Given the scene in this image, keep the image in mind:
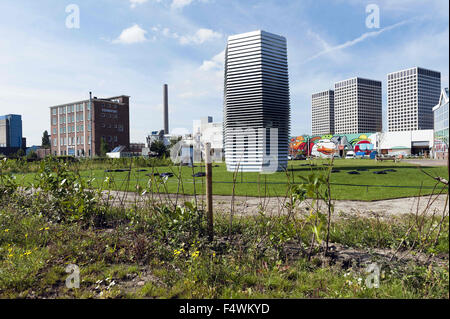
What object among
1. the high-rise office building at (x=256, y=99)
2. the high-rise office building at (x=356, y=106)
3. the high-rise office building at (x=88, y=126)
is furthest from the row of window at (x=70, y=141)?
the high-rise office building at (x=356, y=106)

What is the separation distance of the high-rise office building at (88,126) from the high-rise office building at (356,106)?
55893 mm

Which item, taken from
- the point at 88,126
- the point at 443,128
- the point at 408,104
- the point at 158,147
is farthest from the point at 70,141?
the point at 443,128

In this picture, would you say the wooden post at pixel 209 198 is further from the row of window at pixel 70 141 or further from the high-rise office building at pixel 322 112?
the row of window at pixel 70 141

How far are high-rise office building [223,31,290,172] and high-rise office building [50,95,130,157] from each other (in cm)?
4415

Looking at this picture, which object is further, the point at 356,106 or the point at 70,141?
the point at 70,141

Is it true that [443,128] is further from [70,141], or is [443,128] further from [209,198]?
[70,141]

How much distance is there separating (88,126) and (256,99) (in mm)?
51033

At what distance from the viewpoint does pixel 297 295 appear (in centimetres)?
267

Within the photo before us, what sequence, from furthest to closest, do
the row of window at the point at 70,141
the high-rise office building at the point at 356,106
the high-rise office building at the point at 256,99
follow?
the row of window at the point at 70,141 → the high-rise office building at the point at 256,99 → the high-rise office building at the point at 356,106

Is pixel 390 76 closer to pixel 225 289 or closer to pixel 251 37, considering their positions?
pixel 225 289

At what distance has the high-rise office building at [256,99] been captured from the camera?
17.3 m

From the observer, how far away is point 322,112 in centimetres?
575

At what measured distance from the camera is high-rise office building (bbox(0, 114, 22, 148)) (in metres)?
8.04
